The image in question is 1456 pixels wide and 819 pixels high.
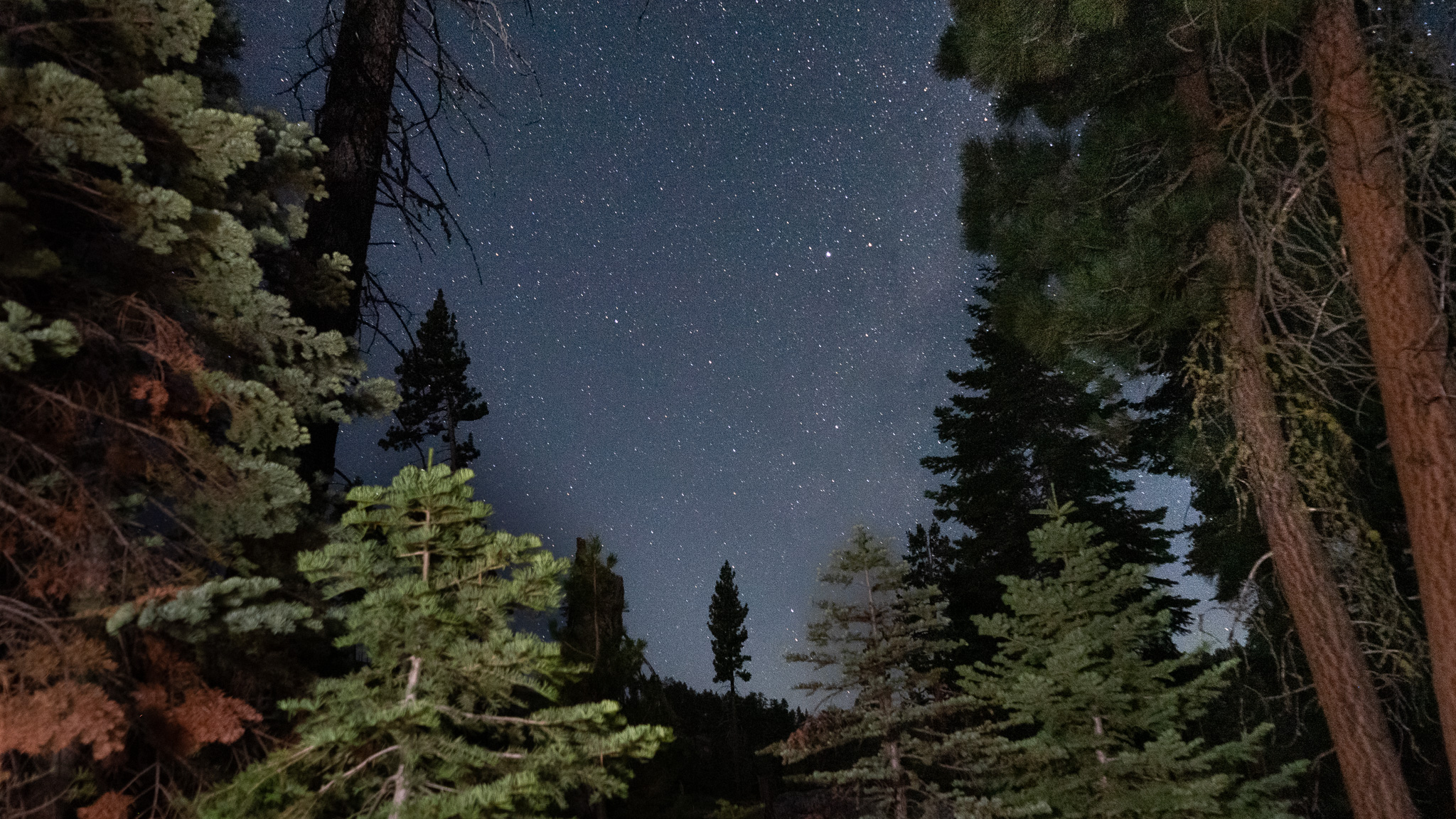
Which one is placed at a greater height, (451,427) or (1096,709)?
(451,427)

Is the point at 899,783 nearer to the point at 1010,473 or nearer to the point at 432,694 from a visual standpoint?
the point at 432,694

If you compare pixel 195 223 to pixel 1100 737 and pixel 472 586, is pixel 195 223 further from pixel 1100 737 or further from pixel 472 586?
pixel 1100 737

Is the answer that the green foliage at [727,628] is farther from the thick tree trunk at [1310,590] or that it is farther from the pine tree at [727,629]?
the thick tree trunk at [1310,590]

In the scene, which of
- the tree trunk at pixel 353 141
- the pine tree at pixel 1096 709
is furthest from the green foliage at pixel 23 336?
the pine tree at pixel 1096 709

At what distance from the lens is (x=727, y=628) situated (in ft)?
103

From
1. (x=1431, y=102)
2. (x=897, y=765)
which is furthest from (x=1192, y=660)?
(x=1431, y=102)

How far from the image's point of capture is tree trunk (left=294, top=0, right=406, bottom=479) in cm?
446

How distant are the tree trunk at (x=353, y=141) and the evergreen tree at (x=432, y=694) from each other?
211 centimetres

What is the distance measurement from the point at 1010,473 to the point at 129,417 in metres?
15.9

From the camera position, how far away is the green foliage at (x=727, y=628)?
98.3 feet

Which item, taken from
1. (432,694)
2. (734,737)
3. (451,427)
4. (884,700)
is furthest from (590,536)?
(451,427)

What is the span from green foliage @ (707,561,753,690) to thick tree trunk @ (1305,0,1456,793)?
2575 cm

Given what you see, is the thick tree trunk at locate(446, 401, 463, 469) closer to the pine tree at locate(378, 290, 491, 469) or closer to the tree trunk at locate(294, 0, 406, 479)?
the pine tree at locate(378, 290, 491, 469)

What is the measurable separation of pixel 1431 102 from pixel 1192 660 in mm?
4215
